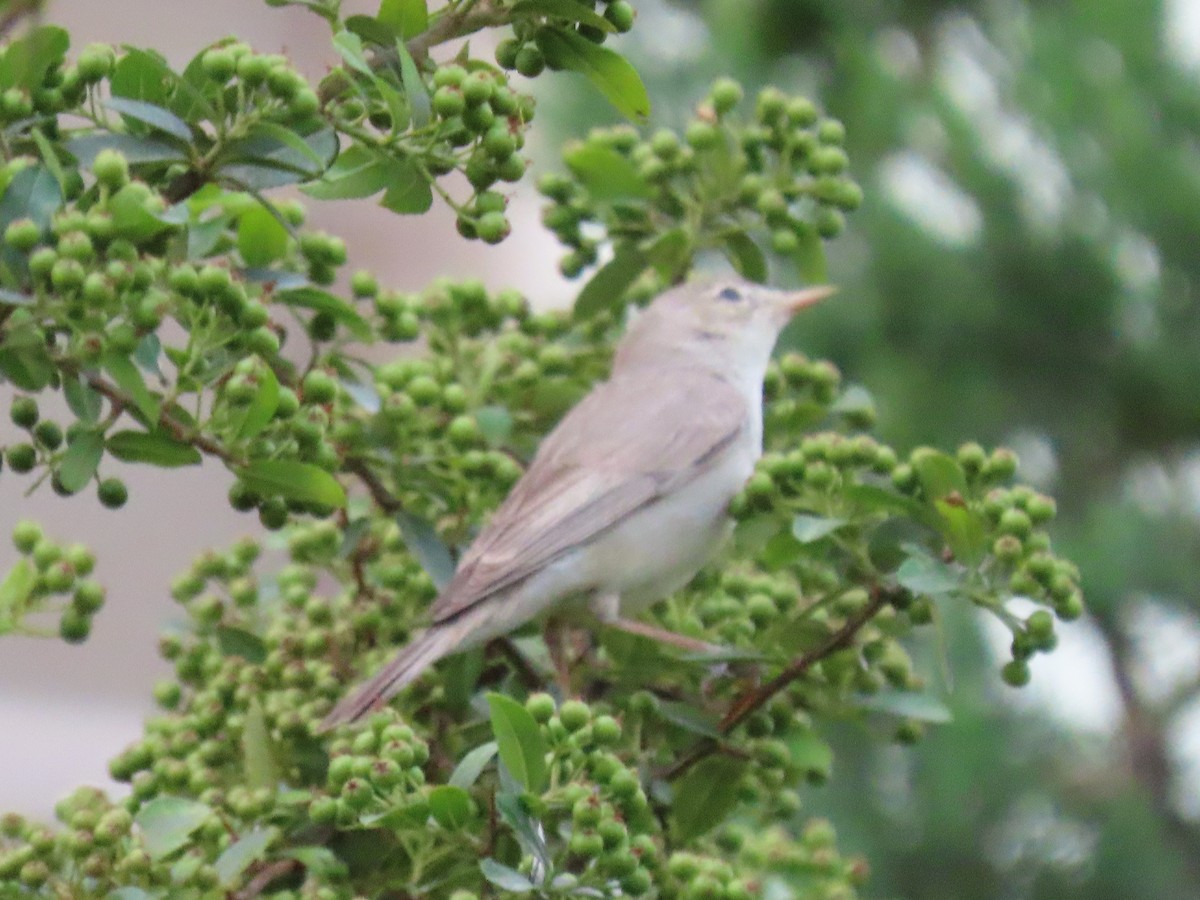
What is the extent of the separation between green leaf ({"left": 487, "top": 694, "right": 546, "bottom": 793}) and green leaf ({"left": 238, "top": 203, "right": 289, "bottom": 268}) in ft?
1.79

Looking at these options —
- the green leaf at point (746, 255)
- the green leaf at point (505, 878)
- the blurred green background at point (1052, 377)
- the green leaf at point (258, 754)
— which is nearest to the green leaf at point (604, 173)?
the green leaf at point (746, 255)

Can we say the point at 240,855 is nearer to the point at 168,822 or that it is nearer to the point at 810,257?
the point at 168,822

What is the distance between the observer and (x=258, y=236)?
1.76 metres

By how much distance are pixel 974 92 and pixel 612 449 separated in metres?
2.27

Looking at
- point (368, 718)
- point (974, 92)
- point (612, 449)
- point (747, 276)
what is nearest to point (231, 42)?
point (368, 718)

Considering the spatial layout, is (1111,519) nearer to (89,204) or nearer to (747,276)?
(747,276)

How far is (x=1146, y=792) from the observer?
13.7 ft

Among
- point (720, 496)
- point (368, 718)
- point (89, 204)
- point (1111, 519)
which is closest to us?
point (89, 204)

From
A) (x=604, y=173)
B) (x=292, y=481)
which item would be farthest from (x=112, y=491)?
(x=604, y=173)

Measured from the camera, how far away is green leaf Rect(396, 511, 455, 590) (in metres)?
2.07

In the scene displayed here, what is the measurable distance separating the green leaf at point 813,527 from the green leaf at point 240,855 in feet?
2.03

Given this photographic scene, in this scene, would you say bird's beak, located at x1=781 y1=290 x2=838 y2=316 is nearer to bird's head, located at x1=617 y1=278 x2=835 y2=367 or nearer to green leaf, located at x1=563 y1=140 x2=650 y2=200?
bird's head, located at x1=617 y1=278 x2=835 y2=367

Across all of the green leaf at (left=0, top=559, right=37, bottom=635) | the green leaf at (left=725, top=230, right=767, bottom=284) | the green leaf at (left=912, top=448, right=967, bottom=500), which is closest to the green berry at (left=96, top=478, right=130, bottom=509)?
the green leaf at (left=0, top=559, right=37, bottom=635)

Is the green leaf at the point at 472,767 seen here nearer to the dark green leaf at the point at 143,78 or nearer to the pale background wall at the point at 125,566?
the dark green leaf at the point at 143,78
